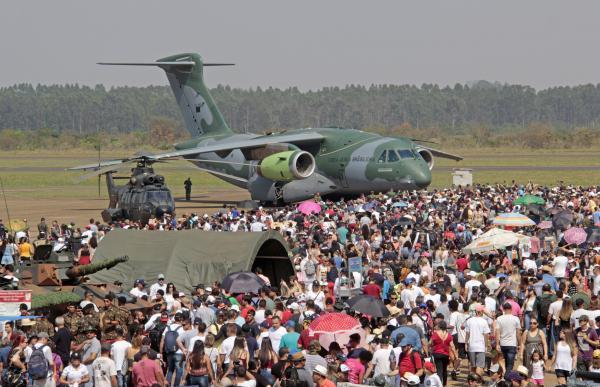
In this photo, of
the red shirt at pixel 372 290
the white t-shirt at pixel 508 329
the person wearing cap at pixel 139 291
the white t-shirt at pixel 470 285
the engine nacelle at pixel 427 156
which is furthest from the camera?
the engine nacelle at pixel 427 156

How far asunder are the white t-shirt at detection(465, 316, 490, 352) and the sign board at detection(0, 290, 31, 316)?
20.5 feet

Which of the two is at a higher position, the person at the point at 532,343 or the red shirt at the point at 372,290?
the red shirt at the point at 372,290

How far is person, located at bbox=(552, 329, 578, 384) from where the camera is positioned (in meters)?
14.2

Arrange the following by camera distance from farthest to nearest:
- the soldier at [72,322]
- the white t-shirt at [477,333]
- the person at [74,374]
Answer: the white t-shirt at [477,333] < the soldier at [72,322] < the person at [74,374]

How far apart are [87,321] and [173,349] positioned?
1301mm

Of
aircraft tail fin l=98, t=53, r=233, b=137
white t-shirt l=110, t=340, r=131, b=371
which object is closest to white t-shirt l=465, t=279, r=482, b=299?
white t-shirt l=110, t=340, r=131, b=371

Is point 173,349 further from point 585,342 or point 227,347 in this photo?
point 585,342

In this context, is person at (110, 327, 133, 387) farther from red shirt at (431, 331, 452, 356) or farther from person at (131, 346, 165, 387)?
red shirt at (431, 331, 452, 356)

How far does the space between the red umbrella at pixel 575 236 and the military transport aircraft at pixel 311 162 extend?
16453mm

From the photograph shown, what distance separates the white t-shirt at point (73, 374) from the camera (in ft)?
40.7

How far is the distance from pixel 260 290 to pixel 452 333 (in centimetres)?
348

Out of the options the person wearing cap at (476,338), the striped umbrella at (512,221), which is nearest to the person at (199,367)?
Answer: the person wearing cap at (476,338)

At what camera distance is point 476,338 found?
14.8 m

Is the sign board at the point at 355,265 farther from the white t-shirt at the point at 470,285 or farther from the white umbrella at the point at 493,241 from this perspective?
the white t-shirt at the point at 470,285
